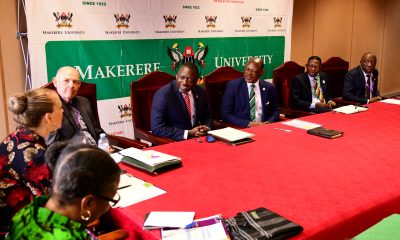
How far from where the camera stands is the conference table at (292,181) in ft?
5.62

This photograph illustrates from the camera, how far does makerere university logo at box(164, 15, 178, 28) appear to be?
14.3 ft

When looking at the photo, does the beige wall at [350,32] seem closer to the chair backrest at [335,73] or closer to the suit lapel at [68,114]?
the chair backrest at [335,73]

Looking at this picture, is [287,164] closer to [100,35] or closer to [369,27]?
[100,35]

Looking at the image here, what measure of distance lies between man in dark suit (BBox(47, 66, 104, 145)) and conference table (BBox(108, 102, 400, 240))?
2.23 feet

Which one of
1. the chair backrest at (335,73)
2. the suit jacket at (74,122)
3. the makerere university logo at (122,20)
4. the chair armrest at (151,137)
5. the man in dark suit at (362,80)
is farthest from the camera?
the chair backrest at (335,73)

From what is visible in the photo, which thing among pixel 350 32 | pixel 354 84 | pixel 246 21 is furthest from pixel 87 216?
pixel 350 32

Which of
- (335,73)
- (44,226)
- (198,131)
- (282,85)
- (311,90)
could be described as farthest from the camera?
(335,73)

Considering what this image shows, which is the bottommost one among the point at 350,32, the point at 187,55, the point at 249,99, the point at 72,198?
the point at 249,99

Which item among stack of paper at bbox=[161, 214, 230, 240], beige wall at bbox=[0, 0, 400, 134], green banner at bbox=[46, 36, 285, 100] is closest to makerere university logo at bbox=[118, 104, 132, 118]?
green banner at bbox=[46, 36, 285, 100]

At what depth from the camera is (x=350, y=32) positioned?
7164 millimetres

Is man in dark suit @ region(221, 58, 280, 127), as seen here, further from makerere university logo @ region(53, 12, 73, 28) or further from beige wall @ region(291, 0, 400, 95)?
beige wall @ region(291, 0, 400, 95)

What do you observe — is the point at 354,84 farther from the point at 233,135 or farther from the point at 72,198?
the point at 72,198

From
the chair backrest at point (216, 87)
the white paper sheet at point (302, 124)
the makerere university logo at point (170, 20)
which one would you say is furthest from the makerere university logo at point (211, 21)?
the white paper sheet at point (302, 124)

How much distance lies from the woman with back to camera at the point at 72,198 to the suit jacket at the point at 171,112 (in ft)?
6.61
